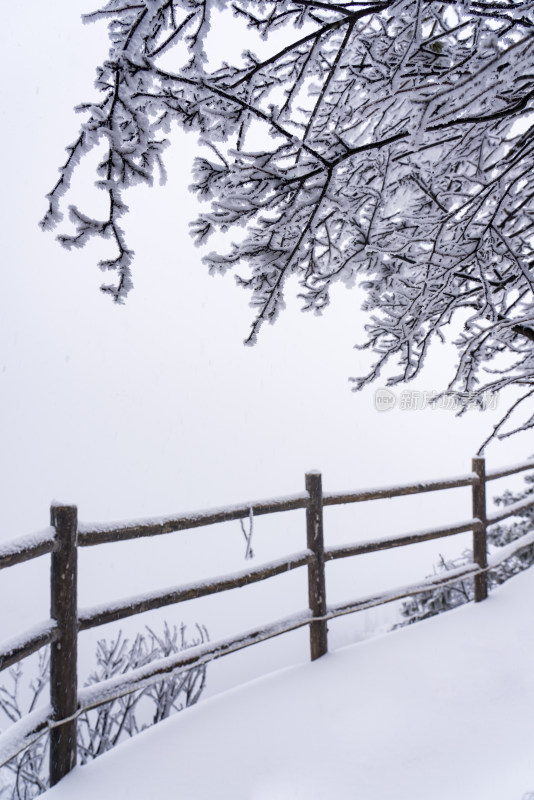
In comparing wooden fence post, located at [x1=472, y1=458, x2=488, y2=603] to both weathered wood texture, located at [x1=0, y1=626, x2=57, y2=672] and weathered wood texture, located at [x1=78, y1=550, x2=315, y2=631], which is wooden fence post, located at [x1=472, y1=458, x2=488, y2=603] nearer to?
weathered wood texture, located at [x1=78, y1=550, x2=315, y2=631]

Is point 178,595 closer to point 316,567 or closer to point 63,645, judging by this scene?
point 63,645

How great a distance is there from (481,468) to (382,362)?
6.95 feet

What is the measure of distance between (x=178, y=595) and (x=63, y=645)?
2.10 feet

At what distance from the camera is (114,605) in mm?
2545

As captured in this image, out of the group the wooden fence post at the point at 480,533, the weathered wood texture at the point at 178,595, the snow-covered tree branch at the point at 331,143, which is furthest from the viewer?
the wooden fence post at the point at 480,533

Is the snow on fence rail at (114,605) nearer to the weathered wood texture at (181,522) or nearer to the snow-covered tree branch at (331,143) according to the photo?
the weathered wood texture at (181,522)

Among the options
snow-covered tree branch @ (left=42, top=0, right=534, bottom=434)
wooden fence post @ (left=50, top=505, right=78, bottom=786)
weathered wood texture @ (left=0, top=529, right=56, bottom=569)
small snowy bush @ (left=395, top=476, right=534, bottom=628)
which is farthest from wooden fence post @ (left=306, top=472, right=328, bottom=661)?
small snowy bush @ (left=395, top=476, right=534, bottom=628)

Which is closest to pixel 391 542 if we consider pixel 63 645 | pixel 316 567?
pixel 316 567

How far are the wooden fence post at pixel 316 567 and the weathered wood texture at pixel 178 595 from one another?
75mm

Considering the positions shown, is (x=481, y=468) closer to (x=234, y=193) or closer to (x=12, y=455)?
(x=234, y=193)

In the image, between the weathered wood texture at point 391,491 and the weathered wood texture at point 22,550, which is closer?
the weathered wood texture at point 22,550

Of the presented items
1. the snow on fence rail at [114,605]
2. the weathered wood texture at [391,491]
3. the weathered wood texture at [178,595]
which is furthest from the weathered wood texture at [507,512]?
the weathered wood texture at [178,595]

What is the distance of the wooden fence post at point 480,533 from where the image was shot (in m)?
4.47

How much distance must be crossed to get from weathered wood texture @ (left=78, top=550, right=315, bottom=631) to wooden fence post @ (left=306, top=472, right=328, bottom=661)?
7 cm
